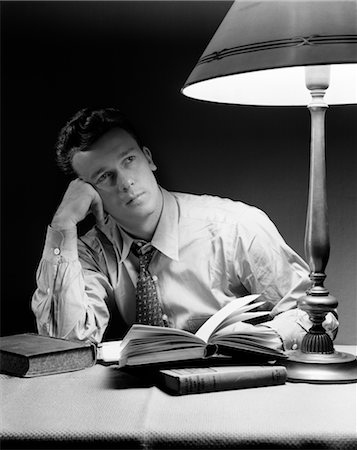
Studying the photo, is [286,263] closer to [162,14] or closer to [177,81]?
[177,81]

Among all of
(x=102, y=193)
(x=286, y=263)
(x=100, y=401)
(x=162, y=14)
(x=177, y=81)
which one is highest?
(x=162, y=14)

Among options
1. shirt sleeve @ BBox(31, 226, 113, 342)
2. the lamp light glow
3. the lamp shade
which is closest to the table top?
shirt sleeve @ BBox(31, 226, 113, 342)

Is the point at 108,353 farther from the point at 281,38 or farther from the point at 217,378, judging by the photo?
the point at 281,38

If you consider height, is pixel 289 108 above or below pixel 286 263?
above

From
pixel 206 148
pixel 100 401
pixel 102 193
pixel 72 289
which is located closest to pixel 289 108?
pixel 206 148

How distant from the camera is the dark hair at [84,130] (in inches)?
70.2

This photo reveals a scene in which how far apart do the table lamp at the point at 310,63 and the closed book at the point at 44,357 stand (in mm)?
402

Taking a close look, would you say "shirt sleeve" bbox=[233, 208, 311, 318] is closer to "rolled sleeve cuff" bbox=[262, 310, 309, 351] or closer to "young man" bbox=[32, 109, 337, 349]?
"young man" bbox=[32, 109, 337, 349]

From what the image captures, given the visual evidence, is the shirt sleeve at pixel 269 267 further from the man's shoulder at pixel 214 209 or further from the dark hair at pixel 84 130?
the dark hair at pixel 84 130

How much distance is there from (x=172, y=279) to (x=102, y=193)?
282 millimetres

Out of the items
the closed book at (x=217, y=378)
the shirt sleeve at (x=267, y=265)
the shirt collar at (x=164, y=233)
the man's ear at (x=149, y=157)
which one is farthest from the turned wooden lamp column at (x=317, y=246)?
the man's ear at (x=149, y=157)

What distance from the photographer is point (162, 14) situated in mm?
1822

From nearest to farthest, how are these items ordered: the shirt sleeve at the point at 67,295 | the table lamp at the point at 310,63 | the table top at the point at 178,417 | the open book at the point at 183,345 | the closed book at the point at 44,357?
the table top at the point at 178,417, the table lamp at the point at 310,63, the open book at the point at 183,345, the closed book at the point at 44,357, the shirt sleeve at the point at 67,295

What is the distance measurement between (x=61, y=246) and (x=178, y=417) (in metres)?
0.74
